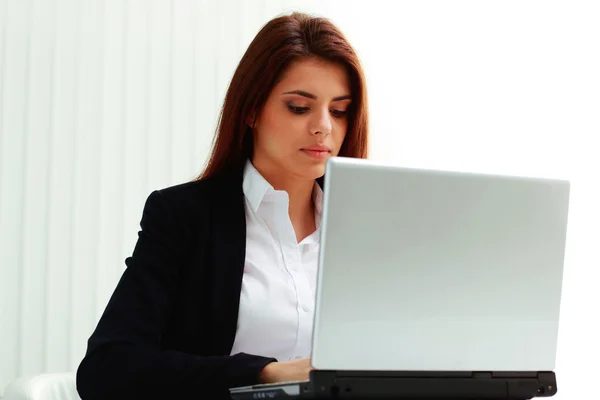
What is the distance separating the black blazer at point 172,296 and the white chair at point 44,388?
1.01 ft

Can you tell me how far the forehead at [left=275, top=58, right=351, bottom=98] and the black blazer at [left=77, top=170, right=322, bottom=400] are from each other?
258 mm

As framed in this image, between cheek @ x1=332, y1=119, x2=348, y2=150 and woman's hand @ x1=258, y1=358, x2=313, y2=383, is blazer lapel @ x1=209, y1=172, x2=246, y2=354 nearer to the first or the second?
cheek @ x1=332, y1=119, x2=348, y2=150

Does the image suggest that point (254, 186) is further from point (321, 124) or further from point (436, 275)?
point (436, 275)

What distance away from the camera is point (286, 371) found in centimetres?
128

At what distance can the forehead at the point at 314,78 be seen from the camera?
1.87m

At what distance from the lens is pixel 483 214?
4.01 ft

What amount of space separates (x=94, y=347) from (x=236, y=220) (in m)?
0.45

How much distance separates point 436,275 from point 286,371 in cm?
28

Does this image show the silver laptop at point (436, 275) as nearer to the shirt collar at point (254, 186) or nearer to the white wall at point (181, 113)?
the shirt collar at point (254, 186)

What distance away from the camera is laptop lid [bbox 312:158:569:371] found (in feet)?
3.77

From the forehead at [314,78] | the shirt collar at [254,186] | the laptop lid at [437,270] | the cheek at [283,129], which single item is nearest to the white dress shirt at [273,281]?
the shirt collar at [254,186]

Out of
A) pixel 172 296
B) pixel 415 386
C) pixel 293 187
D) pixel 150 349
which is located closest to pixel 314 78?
pixel 293 187

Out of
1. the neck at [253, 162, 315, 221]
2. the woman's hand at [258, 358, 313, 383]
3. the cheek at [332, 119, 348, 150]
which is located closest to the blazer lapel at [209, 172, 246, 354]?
the neck at [253, 162, 315, 221]

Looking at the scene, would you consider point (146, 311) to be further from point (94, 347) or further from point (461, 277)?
point (461, 277)
